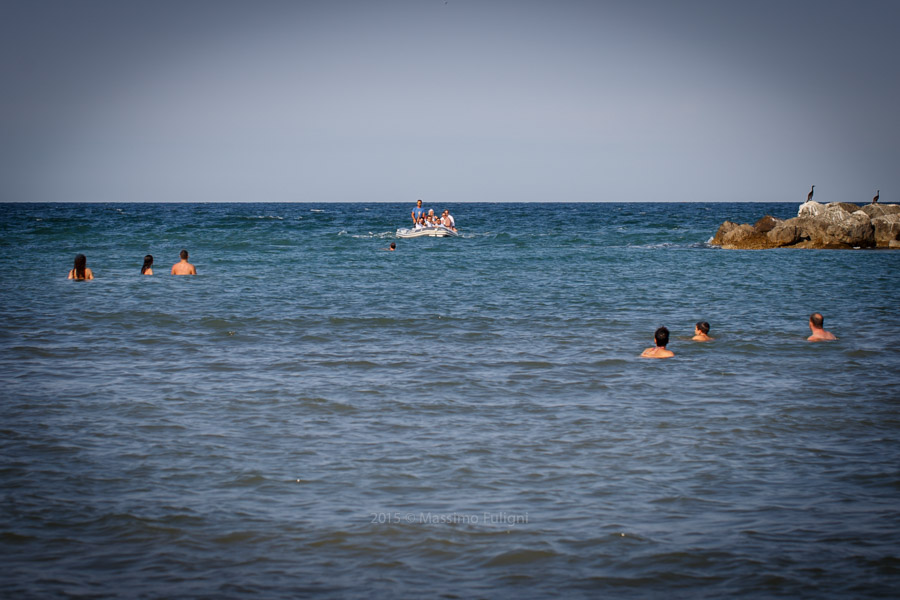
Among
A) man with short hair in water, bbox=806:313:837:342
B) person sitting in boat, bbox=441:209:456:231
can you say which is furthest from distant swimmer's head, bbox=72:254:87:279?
person sitting in boat, bbox=441:209:456:231

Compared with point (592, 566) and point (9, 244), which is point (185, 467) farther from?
point (9, 244)

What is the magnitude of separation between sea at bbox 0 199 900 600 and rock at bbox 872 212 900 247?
2150 centimetres

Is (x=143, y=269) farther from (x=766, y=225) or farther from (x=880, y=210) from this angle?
(x=880, y=210)

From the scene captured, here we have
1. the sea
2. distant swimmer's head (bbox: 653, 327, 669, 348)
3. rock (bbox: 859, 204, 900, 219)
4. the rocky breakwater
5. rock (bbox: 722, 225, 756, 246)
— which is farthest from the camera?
rock (bbox: 859, 204, 900, 219)

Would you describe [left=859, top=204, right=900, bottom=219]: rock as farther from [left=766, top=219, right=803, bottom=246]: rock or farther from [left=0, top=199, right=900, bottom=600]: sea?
[left=0, top=199, right=900, bottom=600]: sea

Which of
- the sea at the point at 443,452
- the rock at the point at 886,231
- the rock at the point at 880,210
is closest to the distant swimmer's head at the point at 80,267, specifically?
the sea at the point at 443,452

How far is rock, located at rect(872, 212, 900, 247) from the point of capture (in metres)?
34.9

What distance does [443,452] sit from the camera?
707 cm

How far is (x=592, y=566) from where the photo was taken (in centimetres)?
497

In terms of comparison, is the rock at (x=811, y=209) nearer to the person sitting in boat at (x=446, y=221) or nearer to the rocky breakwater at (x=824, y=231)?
the rocky breakwater at (x=824, y=231)

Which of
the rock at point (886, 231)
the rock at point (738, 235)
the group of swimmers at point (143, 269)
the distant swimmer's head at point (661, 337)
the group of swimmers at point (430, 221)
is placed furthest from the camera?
the group of swimmers at point (430, 221)

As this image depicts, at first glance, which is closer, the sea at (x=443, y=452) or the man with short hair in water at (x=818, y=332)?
the sea at (x=443, y=452)

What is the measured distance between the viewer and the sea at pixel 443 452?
4.94 metres

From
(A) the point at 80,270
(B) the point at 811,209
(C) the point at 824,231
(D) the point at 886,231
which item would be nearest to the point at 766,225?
(B) the point at 811,209
